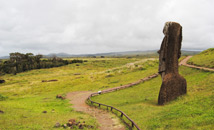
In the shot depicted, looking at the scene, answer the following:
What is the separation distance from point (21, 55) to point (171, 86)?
124m

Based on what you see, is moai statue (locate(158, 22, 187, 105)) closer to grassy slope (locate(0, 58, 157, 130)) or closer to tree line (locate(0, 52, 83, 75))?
grassy slope (locate(0, 58, 157, 130))

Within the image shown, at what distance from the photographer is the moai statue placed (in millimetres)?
17141

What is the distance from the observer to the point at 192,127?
366 inches

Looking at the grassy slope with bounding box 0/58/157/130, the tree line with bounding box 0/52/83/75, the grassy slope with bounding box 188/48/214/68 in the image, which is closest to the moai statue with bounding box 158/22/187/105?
the grassy slope with bounding box 0/58/157/130

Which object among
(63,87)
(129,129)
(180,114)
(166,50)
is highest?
(166,50)

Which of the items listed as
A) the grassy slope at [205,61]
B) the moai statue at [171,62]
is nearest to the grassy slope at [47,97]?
the moai statue at [171,62]

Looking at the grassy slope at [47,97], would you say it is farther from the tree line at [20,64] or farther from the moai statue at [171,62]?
the tree line at [20,64]

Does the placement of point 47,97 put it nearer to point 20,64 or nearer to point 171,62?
point 171,62

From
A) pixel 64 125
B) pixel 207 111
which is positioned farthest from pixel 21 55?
pixel 207 111

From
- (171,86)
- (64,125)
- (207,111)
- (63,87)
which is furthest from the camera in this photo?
(63,87)

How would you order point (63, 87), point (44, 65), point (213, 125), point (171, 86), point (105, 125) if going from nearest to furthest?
point (213, 125) < point (105, 125) < point (171, 86) < point (63, 87) < point (44, 65)

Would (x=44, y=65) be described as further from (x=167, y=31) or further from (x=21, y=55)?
(x=167, y=31)

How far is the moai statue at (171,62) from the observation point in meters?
17.1

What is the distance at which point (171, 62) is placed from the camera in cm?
1788
